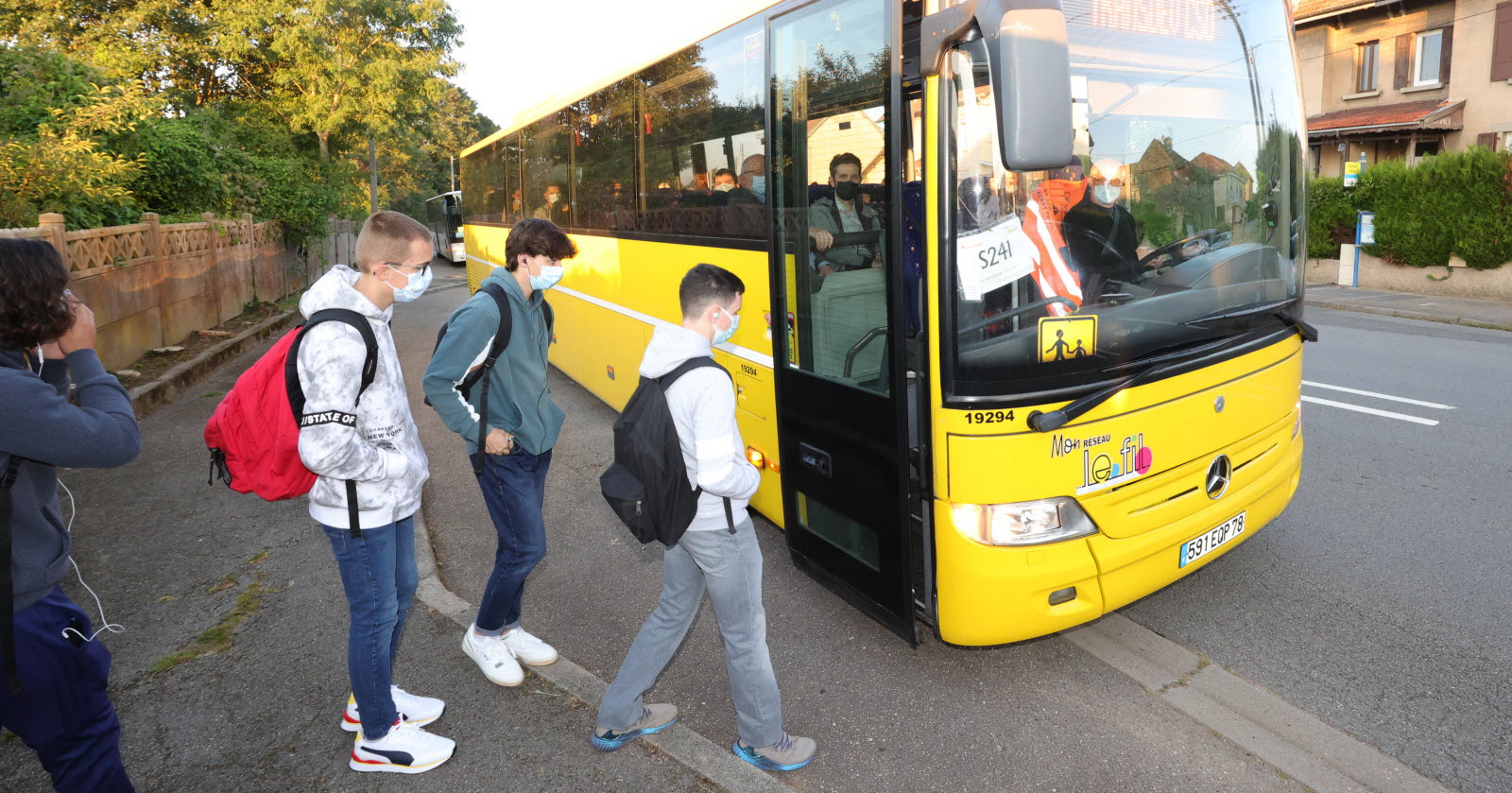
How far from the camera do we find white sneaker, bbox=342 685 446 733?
3.55 m

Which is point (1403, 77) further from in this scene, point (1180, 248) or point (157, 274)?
point (157, 274)

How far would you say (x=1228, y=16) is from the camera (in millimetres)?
3971

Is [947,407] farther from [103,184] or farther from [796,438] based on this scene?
[103,184]

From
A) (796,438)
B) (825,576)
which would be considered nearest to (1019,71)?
(796,438)

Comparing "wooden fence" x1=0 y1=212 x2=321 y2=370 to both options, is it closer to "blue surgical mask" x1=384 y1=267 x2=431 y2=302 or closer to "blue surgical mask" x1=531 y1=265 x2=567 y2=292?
"blue surgical mask" x1=531 y1=265 x2=567 y2=292

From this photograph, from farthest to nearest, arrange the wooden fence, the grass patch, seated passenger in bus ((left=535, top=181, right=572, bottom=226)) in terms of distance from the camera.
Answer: the wooden fence
seated passenger in bus ((left=535, top=181, right=572, bottom=226))
the grass patch

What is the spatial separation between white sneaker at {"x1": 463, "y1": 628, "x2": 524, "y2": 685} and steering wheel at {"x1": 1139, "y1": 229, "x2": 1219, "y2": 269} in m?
3.03

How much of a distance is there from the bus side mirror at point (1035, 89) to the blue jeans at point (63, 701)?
3.06m

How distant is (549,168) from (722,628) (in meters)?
7.38

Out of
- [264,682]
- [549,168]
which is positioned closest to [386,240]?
[264,682]

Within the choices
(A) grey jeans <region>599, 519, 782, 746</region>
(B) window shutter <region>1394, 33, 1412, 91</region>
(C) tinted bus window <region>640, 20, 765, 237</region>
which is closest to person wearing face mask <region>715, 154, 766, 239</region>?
(C) tinted bus window <region>640, 20, 765, 237</region>

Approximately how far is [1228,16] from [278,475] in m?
4.06

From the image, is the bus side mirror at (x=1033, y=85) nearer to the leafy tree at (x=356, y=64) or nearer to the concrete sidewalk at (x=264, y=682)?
the concrete sidewalk at (x=264, y=682)

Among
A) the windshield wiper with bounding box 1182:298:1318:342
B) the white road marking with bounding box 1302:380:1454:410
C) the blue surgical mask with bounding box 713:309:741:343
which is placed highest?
the blue surgical mask with bounding box 713:309:741:343
